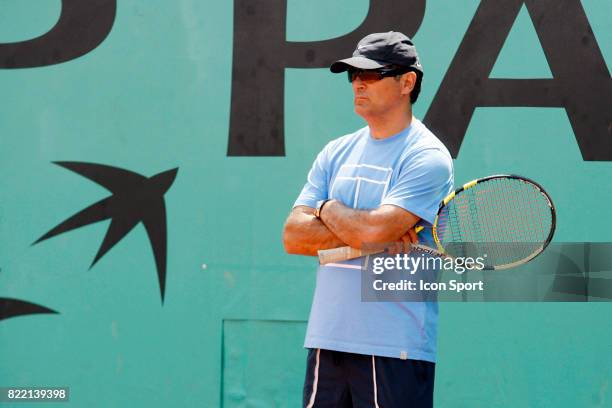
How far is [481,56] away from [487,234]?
1.29 m

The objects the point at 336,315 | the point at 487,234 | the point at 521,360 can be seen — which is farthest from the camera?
Answer: the point at 521,360

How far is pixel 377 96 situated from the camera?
9.86 ft

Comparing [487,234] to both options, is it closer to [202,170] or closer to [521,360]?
[521,360]

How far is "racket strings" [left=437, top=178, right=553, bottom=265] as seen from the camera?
309 centimetres

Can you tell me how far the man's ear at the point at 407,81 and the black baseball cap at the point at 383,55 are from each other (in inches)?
1.1

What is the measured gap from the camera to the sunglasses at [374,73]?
117 inches

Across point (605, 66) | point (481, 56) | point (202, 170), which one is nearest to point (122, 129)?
point (202, 170)

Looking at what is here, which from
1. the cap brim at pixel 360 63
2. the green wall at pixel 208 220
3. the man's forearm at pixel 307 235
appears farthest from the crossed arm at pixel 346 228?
the green wall at pixel 208 220

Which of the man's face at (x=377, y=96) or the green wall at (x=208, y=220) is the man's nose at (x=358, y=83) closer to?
the man's face at (x=377, y=96)

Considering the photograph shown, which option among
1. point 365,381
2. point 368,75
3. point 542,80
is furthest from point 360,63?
point 542,80

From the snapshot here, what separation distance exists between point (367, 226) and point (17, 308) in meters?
2.20

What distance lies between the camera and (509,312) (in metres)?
4.18

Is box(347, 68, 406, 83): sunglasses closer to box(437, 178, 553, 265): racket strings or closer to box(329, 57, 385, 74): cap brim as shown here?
box(329, 57, 385, 74): cap brim

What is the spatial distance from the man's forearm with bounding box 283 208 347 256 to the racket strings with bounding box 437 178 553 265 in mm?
377
